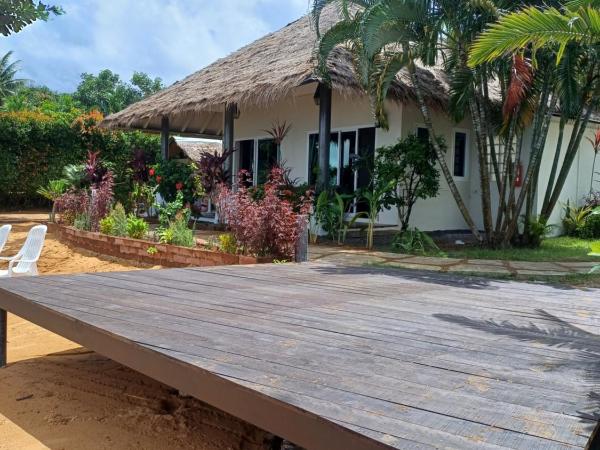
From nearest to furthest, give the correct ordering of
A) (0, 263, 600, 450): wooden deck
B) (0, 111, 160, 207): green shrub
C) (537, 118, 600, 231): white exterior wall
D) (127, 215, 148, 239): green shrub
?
(0, 263, 600, 450): wooden deck → (127, 215, 148, 239): green shrub → (537, 118, 600, 231): white exterior wall → (0, 111, 160, 207): green shrub

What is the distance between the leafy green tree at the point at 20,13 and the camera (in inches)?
513

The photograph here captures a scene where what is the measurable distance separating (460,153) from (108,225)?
24.6 feet

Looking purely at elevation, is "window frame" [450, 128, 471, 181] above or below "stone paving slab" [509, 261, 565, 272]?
above

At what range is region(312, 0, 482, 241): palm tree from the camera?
7906 millimetres

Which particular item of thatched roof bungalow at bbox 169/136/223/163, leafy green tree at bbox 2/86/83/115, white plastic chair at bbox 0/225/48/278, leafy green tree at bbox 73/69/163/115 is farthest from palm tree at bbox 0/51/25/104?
white plastic chair at bbox 0/225/48/278

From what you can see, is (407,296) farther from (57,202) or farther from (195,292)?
(57,202)

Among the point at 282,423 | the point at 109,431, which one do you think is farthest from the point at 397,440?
the point at 109,431

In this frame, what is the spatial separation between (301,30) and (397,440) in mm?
13501

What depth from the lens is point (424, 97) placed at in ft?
34.0

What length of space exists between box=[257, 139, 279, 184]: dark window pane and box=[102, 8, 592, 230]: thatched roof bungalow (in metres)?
0.03

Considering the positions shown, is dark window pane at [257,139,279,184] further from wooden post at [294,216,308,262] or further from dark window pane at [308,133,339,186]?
wooden post at [294,216,308,262]

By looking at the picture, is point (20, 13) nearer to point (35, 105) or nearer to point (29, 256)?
point (29, 256)

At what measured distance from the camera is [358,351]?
2.68 metres

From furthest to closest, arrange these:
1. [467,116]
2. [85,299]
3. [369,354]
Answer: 1. [467,116]
2. [85,299]
3. [369,354]
